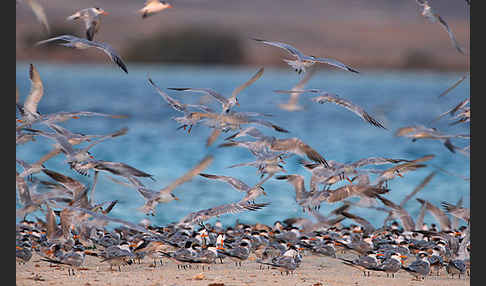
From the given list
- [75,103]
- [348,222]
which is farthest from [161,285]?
[75,103]

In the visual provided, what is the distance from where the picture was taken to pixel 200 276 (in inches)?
318

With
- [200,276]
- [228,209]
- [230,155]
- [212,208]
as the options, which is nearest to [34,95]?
[212,208]

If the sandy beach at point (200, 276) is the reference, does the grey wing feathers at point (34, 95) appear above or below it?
above

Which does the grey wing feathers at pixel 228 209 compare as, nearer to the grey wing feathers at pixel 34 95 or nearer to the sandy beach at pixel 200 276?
the sandy beach at pixel 200 276

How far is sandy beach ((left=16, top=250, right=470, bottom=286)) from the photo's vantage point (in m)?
7.87

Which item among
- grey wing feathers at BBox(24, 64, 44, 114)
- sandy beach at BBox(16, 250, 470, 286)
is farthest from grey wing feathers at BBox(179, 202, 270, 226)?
grey wing feathers at BBox(24, 64, 44, 114)

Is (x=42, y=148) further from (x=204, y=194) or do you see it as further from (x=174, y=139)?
(x=204, y=194)

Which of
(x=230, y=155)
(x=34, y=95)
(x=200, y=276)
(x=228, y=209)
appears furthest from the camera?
(x=230, y=155)

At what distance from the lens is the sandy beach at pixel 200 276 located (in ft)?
25.8

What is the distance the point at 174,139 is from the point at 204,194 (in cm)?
1122

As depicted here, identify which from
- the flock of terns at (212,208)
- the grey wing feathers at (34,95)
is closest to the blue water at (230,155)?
the flock of terns at (212,208)

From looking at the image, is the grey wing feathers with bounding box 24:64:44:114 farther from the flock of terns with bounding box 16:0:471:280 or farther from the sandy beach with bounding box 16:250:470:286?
the sandy beach with bounding box 16:250:470:286

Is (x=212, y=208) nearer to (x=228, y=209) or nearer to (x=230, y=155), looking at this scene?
(x=228, y=209)

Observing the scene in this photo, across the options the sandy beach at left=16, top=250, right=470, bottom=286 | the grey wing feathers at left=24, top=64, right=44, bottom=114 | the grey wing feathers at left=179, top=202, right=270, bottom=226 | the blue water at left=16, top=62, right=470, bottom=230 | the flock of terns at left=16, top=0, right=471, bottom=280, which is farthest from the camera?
the blue water at left=16, top=62, right=470, bottom=230
